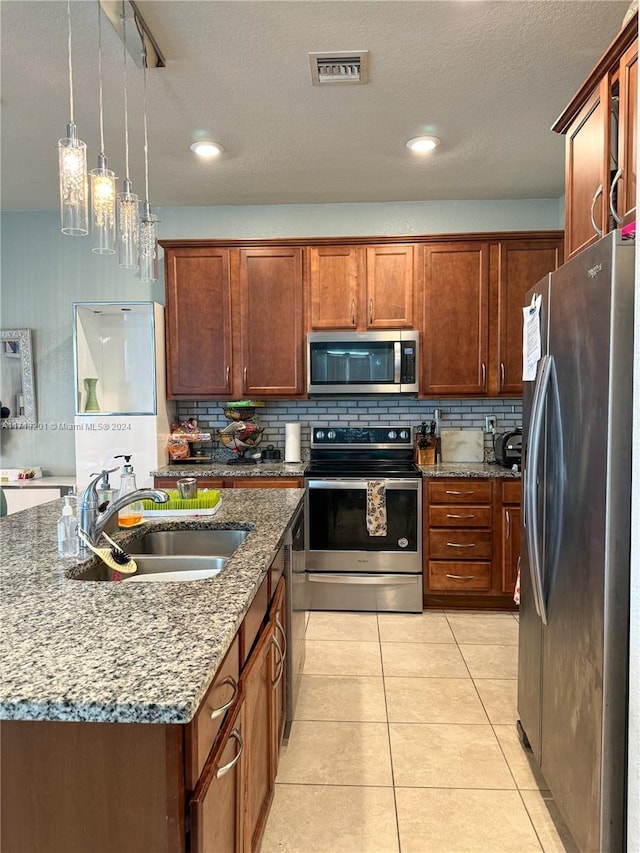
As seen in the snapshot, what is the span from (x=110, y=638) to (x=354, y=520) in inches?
101

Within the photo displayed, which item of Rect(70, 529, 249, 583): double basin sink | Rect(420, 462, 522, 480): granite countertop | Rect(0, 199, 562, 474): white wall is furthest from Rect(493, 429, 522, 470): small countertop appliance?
Rect(70, 529, 249, 583): double basin sink

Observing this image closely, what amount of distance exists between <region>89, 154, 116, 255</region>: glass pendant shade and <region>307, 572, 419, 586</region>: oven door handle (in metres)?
2.44


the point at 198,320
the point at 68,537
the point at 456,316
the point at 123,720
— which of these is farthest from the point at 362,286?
the point at 123,720

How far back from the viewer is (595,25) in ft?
6.81

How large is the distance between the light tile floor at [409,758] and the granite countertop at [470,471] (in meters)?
0.97

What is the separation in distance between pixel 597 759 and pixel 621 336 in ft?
3.53

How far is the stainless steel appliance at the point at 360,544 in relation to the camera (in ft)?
11.3

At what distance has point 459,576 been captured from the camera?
11.3 feet

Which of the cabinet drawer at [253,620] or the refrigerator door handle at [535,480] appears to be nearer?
the cabinet drawer at [253,620]

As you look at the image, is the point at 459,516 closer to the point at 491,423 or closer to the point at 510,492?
the point at 510,492

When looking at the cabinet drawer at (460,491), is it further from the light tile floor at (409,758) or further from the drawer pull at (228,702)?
the drawer pull at (228,702)

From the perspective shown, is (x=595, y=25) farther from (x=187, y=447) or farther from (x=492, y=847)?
(x=187, y=447)

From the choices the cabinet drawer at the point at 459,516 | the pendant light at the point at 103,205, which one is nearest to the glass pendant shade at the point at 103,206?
the pendant light at the point at 103,205

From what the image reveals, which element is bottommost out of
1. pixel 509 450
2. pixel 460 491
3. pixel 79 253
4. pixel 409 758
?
pixel 409 758
